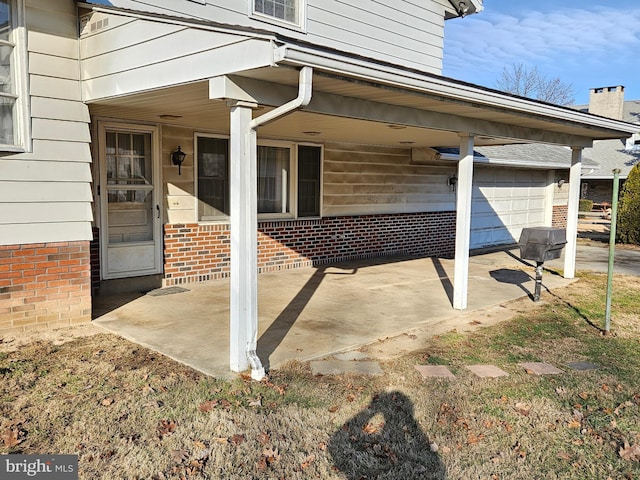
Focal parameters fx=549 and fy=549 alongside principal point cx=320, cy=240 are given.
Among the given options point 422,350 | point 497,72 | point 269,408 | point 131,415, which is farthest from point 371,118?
point 497,72

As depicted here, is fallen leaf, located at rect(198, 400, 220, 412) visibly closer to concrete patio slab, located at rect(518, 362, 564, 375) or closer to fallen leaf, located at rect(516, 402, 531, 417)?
fallen leaf, located at rect(516, 402, 531, 417)

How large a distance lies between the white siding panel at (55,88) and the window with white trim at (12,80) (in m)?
0.11

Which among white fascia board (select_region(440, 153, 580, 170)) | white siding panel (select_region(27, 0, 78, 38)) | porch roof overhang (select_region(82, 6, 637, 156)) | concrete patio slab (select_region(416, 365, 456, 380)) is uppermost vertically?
white siding panel (select_region(27, 0, 78, 38))

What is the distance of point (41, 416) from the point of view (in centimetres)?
384

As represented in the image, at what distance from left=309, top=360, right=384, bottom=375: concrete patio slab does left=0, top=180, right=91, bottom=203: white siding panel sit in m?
3.21

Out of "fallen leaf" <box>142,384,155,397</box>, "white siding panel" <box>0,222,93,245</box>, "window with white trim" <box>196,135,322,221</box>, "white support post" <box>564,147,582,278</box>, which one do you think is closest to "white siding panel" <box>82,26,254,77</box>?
"white siding panel" <box>0,222,93,245</box>

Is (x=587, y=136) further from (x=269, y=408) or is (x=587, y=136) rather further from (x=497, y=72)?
(x=497, y=72)

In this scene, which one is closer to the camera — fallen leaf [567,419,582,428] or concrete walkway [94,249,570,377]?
fallen leaf [567,419,582,428]

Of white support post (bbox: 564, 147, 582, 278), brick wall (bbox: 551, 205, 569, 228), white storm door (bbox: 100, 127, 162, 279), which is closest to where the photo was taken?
white storm door (bbox: 100, 127, 162, 279)

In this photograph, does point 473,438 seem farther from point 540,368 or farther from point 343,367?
point 540,368

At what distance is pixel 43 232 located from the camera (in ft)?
19.2

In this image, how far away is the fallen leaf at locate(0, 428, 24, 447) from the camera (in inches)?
136

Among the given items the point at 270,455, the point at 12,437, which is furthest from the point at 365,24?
the point at 12,437

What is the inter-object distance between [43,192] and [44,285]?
1.01 metres
